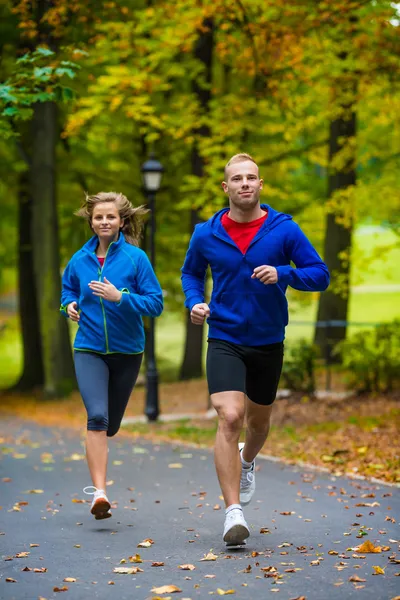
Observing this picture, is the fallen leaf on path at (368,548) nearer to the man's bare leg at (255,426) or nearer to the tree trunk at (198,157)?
the man's bare leg at (255,426)

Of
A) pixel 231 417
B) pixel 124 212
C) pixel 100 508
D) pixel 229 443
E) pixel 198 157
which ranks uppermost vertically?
pixel 198 157

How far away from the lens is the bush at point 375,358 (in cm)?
1535

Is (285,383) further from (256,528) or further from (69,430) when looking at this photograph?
(256,528)

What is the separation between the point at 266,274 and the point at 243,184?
614 millimetres

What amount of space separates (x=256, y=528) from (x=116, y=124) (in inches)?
733

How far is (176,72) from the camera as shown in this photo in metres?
18.6

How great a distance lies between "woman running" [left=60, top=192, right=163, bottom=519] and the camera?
6.86 meters

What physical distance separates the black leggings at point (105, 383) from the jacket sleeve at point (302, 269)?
4.77 ft

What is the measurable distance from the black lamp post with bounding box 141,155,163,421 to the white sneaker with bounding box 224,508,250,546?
10518mm

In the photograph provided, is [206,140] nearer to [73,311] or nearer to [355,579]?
[73,311]

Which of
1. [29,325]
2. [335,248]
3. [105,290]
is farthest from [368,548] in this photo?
[29,325]

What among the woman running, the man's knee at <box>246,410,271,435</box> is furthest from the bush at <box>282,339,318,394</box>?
the man's knee at <box>246,410,271,435</box>

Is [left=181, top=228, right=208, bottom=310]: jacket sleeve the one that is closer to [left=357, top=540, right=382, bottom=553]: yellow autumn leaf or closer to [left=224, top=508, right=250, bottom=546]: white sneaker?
[left=224, top=508, right=250, bottom=546]: white sneaker

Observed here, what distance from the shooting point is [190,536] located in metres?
6.56
